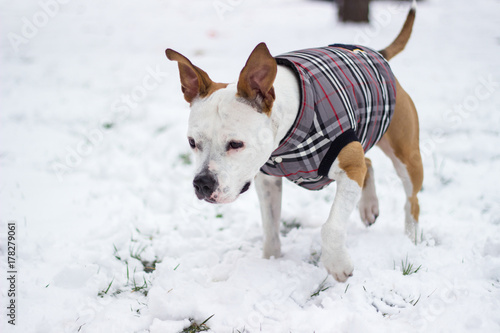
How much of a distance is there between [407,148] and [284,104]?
3.72ft

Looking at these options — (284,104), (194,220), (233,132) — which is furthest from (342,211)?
(194,220)

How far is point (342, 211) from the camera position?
7.45 feet

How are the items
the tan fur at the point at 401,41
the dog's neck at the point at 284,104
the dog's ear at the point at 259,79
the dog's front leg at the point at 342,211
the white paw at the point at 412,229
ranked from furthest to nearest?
the tan fur at the point at 401,41 < the white paw at the point at 412,229 < the dog's front leg at the point at 342,211 < the dog's neck at the point at 284,104 < the dog's ear at the point at 259,79

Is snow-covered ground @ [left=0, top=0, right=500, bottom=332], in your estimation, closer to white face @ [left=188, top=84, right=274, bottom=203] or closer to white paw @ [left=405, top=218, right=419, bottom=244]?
white paw @ [left=405, top=218, right=419, bottom=244]

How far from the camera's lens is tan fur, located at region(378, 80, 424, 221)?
2768 millimetres

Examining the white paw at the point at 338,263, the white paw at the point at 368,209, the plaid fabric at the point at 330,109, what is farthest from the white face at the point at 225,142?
the white paw at the point at 368,209

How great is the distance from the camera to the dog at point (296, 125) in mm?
2000

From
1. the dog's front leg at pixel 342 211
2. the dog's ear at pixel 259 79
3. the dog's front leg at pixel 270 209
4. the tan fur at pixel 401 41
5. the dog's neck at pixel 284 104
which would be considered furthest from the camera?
the tan fur at pixel 401 41

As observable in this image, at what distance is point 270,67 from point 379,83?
0.93m

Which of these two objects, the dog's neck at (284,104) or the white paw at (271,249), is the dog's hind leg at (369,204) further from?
the dog's neck at (284,104)

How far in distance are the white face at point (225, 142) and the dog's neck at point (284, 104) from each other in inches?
2.6

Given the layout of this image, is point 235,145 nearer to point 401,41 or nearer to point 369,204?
point 369,204

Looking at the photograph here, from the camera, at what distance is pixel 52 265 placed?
2615mm

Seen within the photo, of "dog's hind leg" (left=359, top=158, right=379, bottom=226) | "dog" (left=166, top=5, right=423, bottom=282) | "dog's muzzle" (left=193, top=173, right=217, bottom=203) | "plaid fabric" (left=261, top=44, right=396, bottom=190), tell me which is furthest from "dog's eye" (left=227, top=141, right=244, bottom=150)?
"dog's hind leg" (left=359, top=158, right=379, bottom=226)
